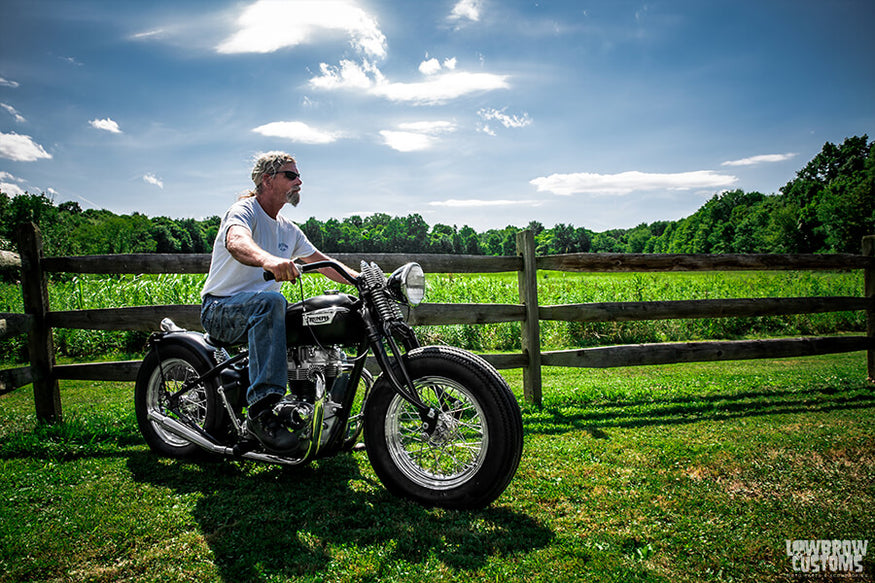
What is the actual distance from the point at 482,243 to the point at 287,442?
386 ft

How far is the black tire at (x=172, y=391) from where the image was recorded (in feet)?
11.5

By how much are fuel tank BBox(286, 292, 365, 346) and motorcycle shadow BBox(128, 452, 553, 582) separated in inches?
36.9

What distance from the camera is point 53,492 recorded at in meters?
3.29

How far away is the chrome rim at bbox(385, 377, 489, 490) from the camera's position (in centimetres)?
280

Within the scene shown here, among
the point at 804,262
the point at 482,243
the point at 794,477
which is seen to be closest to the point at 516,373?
the point at 804,262

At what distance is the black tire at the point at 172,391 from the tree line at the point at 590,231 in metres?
38.3

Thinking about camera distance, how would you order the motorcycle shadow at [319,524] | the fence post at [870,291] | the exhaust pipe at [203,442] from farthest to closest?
the fence post at [870,291] < the exhaust pipe at [203,442] < the motorcycle shadow at [319,524]

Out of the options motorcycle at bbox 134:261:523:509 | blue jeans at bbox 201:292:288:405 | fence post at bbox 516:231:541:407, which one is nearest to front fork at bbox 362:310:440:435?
motorcycle at bbox 134:261:523:509

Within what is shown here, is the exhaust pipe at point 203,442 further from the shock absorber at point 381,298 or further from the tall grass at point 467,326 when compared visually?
the tall grass at point 467,326

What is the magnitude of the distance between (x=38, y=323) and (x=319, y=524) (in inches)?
147

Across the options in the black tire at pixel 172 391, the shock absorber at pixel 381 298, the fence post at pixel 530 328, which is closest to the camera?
the shock absorber at pixel 381 298

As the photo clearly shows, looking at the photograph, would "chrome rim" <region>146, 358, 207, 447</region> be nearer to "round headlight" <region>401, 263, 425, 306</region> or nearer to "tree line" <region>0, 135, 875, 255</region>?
"round headlight" <region>401, 263, 425, 306</region>

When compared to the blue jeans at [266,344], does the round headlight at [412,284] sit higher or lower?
higher

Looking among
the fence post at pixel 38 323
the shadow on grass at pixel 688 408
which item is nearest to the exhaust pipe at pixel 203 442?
the fence post at pixel 38 323
